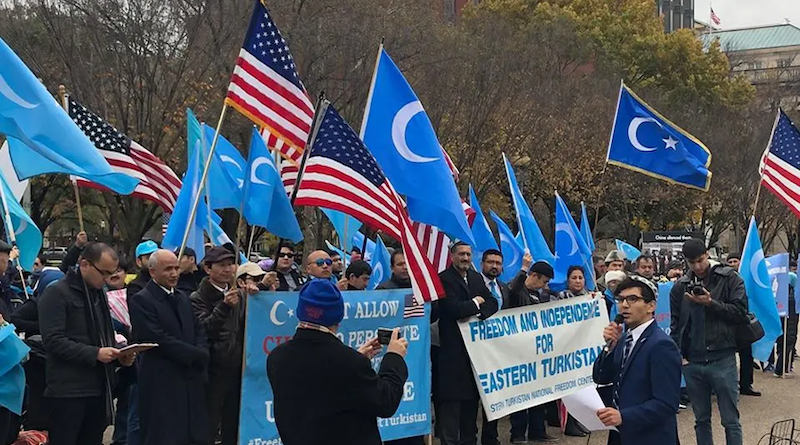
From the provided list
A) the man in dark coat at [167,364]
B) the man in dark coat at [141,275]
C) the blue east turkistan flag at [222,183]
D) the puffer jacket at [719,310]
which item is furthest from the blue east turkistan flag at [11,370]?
the puffer jacket at [719,310]

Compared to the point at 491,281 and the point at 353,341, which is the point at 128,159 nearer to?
the point at 353,341

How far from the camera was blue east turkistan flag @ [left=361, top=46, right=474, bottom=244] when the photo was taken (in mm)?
7449

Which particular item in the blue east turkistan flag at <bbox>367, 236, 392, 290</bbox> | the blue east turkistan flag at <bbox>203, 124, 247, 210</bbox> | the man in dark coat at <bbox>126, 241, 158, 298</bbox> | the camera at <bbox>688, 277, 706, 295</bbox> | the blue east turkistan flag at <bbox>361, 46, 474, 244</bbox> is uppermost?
the blue east turkistan flag at <bbox>361, 46, 474, 244</bbox>

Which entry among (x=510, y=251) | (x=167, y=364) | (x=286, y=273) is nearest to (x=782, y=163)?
(x=510, y=251)

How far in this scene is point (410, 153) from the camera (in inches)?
298

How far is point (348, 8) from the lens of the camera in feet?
75.2

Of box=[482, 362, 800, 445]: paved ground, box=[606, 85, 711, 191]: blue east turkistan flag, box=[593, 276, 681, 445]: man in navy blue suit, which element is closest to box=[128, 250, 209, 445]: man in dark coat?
box=[593, 276, 681, 445]: man in navy blue suit

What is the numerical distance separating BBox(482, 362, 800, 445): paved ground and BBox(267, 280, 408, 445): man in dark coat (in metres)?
5.19

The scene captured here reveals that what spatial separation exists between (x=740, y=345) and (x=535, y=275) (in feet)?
7.02

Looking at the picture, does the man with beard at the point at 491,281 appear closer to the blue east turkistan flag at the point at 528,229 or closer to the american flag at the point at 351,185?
the blue east turkistan flag at the point at 528,229

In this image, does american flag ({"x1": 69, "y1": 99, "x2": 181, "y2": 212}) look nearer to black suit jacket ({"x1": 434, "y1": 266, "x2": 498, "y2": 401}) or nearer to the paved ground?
black suit jacket ({"x1": 434, "y1": 266, "x2": 498, "y2": 401})

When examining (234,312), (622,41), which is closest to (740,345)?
(234,312)

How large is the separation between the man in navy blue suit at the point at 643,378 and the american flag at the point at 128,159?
472cm

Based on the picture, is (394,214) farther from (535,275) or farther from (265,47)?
(535,275)
